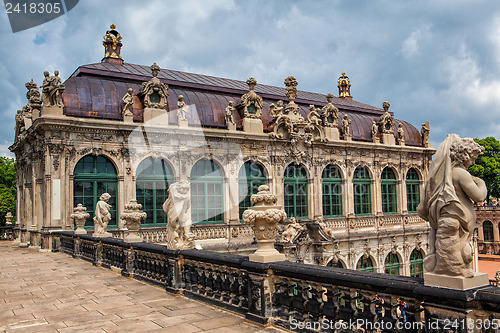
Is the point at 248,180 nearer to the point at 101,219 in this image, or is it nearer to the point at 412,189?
the point at 101,219

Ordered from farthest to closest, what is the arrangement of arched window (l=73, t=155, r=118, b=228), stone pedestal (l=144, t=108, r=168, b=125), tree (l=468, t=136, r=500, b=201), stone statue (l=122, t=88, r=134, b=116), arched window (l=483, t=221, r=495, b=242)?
tree (l=468, t=136, r=500, b=201) < arched window (l=483, t=221, r=495, b=242) < stone pedestal (l=144, t=108, r=168, b=125) < stone statue (l=122, t=88, r=134, b=116) < arched window (l=73, t=155, r=118, b=228)

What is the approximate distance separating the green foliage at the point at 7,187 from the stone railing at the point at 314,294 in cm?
3394

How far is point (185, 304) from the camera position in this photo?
26.6 ft

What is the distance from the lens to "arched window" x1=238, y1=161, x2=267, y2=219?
2497 centimetres

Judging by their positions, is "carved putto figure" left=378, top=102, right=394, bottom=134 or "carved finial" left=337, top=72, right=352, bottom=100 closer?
"carved putto figure" left=378, top=102, right=394, bottom=134

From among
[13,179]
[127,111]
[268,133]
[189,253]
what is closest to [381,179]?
[268,133]

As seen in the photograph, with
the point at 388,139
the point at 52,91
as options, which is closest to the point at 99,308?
the point at 52,91

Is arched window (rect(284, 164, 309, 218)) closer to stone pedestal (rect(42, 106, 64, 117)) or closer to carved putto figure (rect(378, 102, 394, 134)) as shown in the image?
carved putto figure (rect(378, 102, 394, 134))

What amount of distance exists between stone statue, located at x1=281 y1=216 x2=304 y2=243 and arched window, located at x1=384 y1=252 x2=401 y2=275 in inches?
358

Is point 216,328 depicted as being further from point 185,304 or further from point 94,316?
point 94,316

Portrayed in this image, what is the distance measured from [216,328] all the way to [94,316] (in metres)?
2.29

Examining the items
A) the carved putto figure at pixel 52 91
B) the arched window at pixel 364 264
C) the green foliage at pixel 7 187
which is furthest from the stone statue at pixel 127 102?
the green foliage at pixel 7 187

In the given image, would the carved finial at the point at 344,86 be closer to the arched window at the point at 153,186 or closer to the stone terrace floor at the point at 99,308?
the arched window at the point at 153,186

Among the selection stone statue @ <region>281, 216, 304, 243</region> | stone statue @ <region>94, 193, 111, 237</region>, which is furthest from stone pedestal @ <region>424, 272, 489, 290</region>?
stone statue @ <region>281, 216, 304, 243</region>
